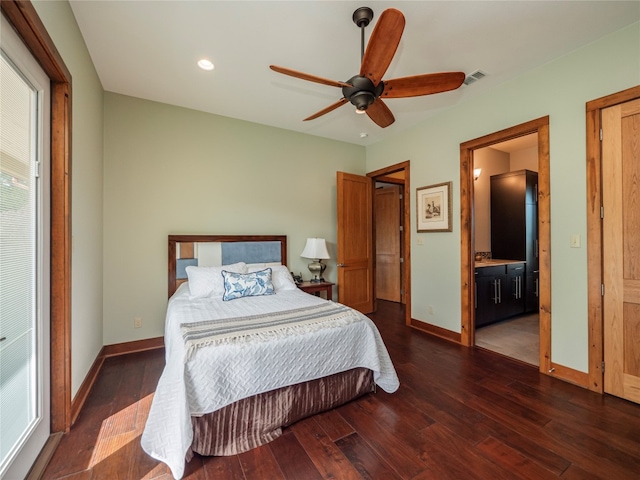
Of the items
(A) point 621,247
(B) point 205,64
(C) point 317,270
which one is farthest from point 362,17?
(C) point 317,270

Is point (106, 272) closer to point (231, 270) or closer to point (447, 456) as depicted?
point (231, 270)

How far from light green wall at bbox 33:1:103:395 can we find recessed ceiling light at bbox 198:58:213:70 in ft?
2.79

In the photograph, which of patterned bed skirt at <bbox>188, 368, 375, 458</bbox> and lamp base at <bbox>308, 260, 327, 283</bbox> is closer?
patterned bed skirt at <bbox>188, 368, 375, 458</bbox>

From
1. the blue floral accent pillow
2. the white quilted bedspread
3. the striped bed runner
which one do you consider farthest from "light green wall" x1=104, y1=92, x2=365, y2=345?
the striped bed runner

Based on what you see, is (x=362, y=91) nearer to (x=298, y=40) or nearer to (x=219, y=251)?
(x=298, y=40)

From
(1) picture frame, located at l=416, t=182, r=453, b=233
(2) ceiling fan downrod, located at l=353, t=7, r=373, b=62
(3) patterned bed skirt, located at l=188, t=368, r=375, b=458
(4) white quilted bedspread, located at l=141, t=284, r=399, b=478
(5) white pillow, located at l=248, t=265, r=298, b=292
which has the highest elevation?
(2) ceiling fan downrod, located at l=353, t=7, r=373, b=62

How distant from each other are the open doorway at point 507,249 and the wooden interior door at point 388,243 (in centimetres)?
141

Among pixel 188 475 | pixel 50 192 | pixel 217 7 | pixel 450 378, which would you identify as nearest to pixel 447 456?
pixel 450 378

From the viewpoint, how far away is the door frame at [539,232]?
2.54 metres

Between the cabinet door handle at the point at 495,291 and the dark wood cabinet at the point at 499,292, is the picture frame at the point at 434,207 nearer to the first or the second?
the dark wood cabinet at the point at 499,292

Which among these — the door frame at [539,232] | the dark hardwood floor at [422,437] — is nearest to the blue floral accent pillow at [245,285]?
the dark hardwood floor at [422,437]

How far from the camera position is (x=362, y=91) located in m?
1.87

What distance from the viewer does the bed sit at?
1.55 metres

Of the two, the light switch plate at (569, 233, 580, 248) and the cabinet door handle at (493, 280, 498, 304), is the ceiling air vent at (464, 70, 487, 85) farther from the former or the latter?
the cabinet door handle at (493, 280, 498, 304)
